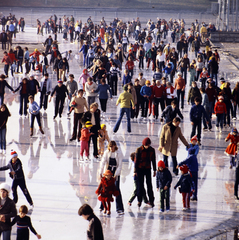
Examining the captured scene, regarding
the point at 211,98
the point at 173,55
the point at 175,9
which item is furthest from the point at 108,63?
the point at 175,9

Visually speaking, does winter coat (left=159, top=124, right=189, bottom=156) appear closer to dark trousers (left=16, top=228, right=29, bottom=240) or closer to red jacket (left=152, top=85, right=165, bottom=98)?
dark trousers (left=16, top=228, right=29, bottom=240)

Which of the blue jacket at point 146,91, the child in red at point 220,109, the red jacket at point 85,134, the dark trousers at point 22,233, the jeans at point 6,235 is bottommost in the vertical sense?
the jeans at point 6,235

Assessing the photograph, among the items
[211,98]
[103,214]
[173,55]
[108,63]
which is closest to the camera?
[103,214]

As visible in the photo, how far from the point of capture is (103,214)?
8.84m

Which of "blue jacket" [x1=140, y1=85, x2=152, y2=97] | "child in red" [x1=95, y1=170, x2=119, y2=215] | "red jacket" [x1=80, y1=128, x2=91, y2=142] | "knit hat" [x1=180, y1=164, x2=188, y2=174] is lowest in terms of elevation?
"child in red" [x1=95, y1=170, x2=119, y2=215]

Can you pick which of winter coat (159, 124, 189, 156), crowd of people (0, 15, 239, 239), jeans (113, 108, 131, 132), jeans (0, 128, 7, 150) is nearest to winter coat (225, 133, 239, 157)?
crowd of people (0, 15, 239, 239)

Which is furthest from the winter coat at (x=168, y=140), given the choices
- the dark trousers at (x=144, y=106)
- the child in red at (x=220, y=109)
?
the dark trousers at (x=144, y=106)

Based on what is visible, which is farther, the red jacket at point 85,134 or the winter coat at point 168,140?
the red jacket at point 85,134

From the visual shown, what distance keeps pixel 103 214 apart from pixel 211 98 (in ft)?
25.8

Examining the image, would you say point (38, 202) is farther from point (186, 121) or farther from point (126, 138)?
point (186, 121)

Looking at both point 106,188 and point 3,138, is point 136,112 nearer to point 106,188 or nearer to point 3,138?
point 3,138

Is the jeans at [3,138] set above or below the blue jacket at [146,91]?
below

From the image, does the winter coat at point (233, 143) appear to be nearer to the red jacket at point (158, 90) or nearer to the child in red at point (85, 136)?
the child in red at point (85, 136)

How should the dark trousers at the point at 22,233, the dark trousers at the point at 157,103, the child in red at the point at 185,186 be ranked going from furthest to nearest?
1. the dark trousers at the point at 157,103
2. the child in red at the point at 185,186
3. the dark trousers at the point at 22,233
